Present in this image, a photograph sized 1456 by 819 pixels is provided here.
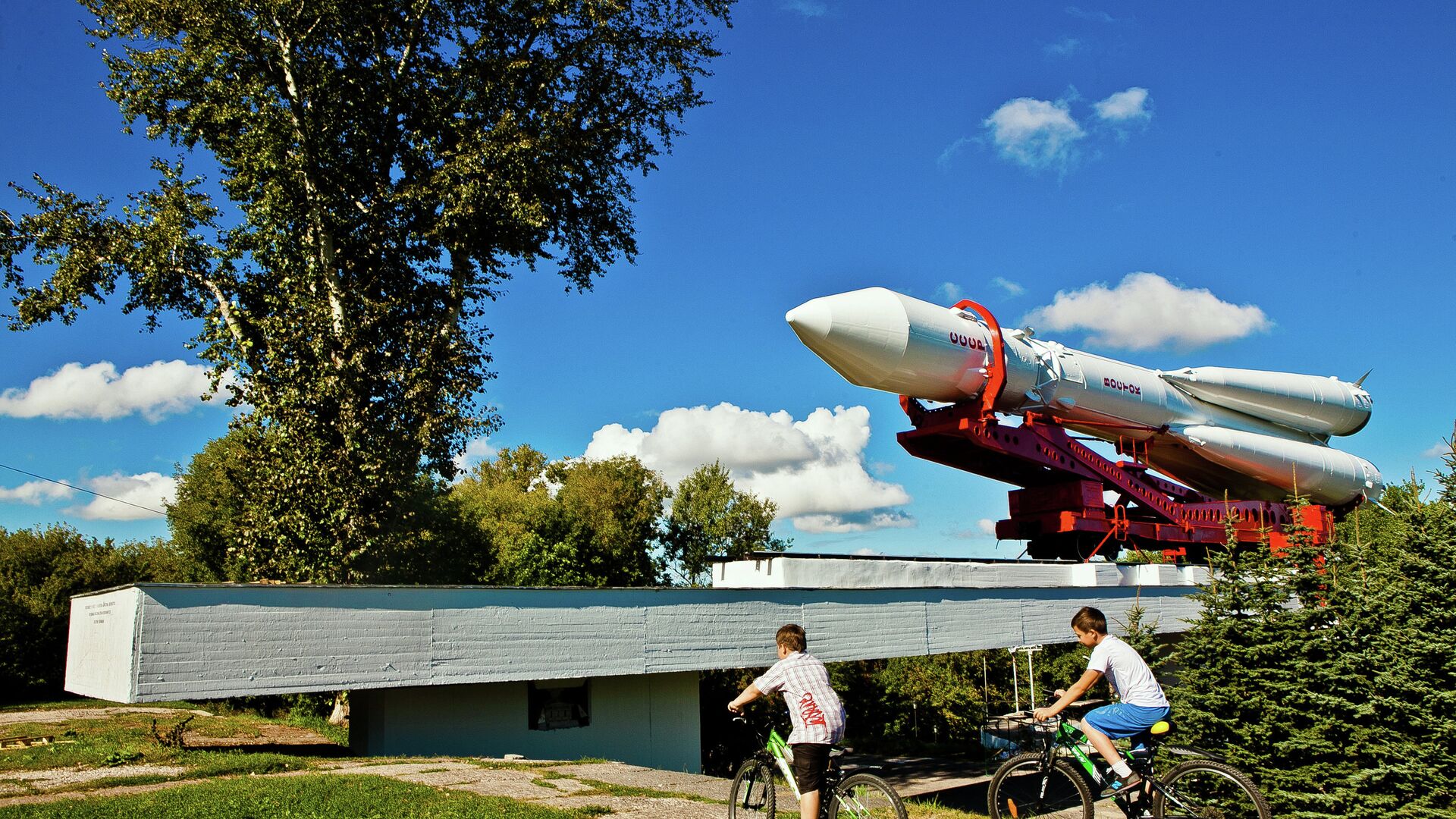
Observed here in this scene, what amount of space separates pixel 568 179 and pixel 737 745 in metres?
11.5

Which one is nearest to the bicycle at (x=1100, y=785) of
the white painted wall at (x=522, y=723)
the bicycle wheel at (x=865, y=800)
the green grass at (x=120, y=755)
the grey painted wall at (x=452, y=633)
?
the bicycle wheel at (x=865, y=800)

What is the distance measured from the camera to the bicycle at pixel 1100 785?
5.87m

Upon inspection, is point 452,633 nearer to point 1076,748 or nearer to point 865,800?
point 865,800

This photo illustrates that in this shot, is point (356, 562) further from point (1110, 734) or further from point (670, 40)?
point (1110, 734)

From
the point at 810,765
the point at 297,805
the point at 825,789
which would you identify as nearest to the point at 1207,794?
the point at 825,789

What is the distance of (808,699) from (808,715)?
3.8 inches

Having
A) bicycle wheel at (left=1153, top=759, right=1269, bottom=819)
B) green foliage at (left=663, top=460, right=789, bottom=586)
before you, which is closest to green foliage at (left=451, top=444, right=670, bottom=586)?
green foliage at (left=663, top=460, right=789, bottom=586)

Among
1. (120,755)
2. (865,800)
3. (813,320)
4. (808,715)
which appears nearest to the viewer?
(865,800)

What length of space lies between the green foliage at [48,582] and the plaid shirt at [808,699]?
28726 millimetres

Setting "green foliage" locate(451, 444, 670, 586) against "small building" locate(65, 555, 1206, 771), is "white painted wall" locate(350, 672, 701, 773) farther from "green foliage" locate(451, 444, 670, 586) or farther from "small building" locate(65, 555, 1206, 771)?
"green foliage" locate(451, 444, 670, 586)

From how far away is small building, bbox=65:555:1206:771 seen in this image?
366 inches

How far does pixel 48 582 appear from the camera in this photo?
3173cm

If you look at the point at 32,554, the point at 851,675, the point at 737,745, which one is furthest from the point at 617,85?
the point at 32,554

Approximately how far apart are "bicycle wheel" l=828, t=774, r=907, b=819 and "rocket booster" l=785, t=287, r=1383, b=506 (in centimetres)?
980
